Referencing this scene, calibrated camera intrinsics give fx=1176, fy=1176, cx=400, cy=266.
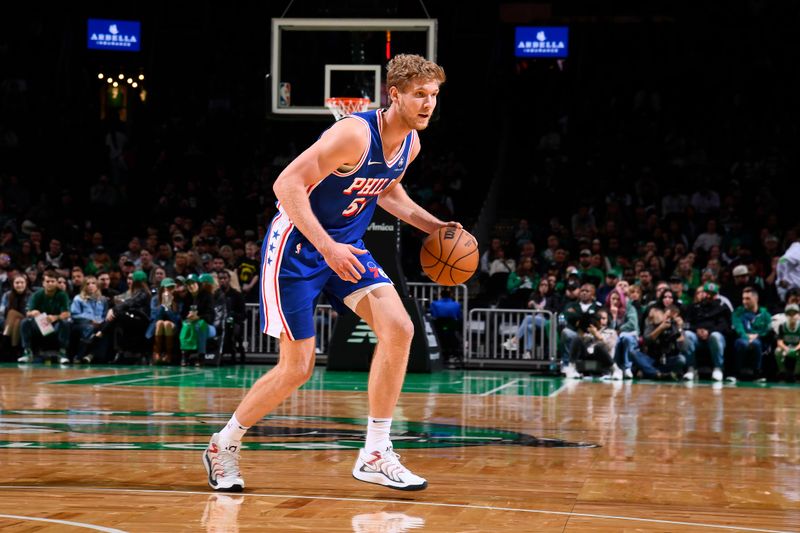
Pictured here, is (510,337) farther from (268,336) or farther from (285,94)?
(285,94)

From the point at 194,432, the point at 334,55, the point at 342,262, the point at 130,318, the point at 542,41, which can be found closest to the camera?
the point at 342,262

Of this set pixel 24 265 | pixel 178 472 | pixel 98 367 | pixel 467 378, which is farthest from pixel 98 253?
pixel 178 472

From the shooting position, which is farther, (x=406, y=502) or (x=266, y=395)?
(x=266, y=395)

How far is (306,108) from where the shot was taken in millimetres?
14094

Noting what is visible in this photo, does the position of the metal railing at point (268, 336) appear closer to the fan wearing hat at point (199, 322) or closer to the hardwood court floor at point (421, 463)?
the fan wearing hat at point (199, 322)

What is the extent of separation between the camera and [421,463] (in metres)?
6.08

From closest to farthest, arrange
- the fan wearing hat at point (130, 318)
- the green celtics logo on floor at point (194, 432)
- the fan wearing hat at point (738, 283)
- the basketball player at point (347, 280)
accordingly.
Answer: the basketball player at point (347, 280) → the green celtics logo on floor at point (194, 432) → the fan wearing hat at point (738, 283) → the fan wearing hat at point (130, 318)

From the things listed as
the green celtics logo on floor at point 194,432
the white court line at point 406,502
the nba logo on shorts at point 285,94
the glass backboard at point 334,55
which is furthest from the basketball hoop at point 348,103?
the white court line at point 406,502

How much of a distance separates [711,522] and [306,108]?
408 inches

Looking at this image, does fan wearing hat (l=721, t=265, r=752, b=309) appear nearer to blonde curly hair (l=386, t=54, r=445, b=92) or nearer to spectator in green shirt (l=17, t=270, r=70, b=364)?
spectator in green shirt (l=17, t=270, r=70, b=364)

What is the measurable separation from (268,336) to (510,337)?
3541 mm

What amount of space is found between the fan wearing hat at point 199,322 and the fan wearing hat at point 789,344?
7.41 meters

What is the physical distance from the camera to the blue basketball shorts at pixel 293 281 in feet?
16.9

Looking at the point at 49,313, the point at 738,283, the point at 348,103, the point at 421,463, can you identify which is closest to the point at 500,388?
the point at 348,103
